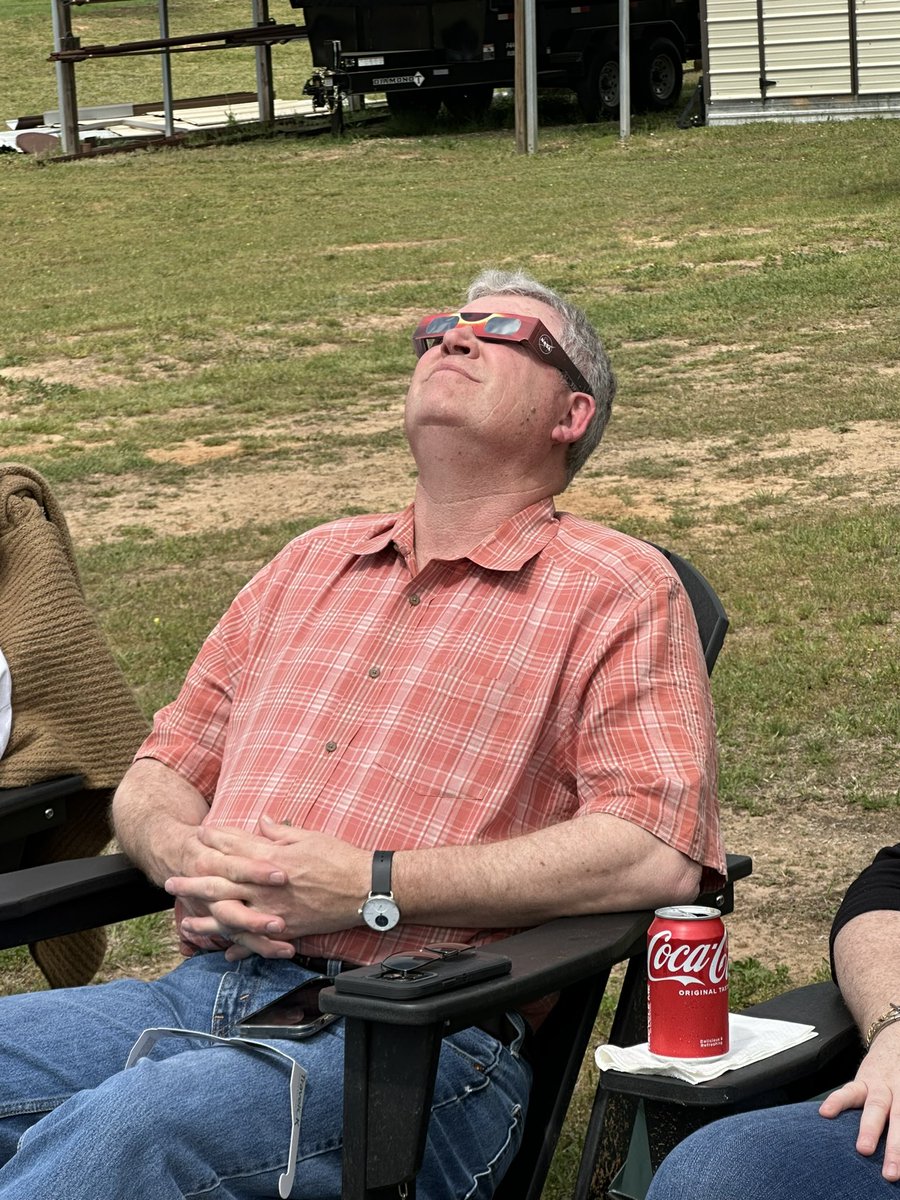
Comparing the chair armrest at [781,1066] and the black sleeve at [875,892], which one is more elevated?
the black sleeve at [875,892]

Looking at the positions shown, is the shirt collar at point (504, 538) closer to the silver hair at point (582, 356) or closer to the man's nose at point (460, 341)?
the silver hair at point (582, 356)

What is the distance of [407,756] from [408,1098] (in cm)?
73

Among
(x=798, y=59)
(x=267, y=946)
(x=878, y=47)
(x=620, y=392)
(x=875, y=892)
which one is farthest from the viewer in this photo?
(x=798, y=59)

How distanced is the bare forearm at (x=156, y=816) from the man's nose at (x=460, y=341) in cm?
89

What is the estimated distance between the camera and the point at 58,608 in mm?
3262

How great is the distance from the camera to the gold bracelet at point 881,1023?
2.02 meters

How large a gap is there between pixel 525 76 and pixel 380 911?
63.2 feet

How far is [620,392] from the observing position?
31.9ft

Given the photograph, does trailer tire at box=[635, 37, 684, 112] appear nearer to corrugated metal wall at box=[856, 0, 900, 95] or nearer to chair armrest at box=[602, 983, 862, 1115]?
corrugated metal wall at box=[856, 0, 900, 95]

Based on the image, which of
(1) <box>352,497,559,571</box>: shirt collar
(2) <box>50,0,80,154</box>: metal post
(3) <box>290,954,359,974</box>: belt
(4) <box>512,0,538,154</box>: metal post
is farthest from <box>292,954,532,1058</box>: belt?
(2) <box>50,0,80,154</box>: metal post

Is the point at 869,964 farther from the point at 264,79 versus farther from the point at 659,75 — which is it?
the point at 264,79

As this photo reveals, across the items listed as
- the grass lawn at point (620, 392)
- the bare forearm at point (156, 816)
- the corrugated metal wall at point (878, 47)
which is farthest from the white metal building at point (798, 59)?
the bare forearm at point (156, 816)

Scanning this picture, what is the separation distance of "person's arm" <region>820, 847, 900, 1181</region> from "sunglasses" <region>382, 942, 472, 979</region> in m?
0.49

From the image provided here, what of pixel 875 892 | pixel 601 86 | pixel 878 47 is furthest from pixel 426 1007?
pixel 601 86
